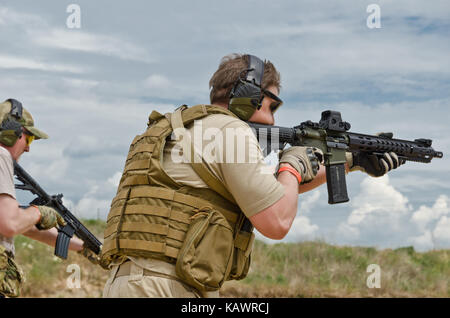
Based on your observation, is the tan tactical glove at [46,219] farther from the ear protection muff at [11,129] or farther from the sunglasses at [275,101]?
the sunglasses at [275,101]

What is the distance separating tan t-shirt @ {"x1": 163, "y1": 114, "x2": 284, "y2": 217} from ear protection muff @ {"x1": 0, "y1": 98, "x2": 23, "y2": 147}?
2952mm

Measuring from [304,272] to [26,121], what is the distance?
8.87 meters

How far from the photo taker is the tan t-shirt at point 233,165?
134 inches

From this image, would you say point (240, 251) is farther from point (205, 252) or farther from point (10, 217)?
point (10, 217)

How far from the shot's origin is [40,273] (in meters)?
12.5

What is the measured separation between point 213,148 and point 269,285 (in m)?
9.66

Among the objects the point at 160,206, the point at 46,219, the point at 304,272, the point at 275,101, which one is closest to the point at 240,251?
the point at 160,206

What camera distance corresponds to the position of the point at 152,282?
343cm

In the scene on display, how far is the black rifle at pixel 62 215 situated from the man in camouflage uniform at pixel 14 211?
0.10 meters

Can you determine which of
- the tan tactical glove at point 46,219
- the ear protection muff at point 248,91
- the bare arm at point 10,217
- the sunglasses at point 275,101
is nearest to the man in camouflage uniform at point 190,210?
the ear protection muff at point 248,91

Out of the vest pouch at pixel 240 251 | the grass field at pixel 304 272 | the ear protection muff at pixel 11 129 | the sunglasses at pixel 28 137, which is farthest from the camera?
the grass field at pixel 304 272

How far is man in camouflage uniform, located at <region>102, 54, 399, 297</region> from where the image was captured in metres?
3.43
